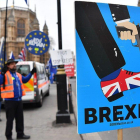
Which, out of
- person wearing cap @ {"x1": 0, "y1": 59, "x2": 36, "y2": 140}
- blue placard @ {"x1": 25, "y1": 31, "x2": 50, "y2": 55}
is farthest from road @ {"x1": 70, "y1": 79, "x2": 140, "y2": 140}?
blue placard @ {"x1": 25, "y1": 31, "x2": 50, "y2": 55}

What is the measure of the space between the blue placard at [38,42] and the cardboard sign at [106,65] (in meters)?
7.00

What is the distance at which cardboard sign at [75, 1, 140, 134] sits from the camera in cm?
158

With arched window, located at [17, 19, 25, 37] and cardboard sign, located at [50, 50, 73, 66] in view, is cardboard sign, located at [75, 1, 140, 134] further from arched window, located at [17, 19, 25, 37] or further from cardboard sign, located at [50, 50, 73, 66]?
arched window, located at [17, 19, 25, 37]

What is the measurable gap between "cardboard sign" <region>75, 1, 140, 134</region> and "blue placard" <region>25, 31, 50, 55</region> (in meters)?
7.00

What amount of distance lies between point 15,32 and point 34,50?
125 feet

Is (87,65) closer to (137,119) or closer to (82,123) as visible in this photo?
(82,123)

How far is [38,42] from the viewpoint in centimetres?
855

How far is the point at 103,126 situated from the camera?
65.4 inches

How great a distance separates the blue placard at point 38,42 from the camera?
27.9ft

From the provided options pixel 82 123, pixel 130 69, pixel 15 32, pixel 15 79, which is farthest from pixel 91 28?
pixel 15 32

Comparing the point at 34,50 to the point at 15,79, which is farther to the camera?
the point at 34,50

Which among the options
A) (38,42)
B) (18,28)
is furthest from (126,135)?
Answer: (18,28)

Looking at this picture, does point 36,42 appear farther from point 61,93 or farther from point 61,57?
point 61,93

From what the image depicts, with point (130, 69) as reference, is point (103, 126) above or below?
below
